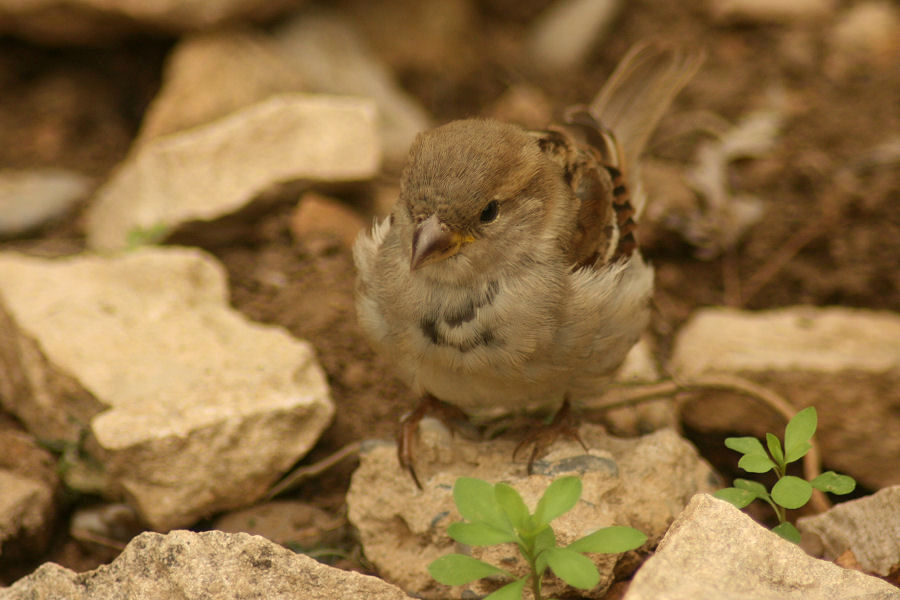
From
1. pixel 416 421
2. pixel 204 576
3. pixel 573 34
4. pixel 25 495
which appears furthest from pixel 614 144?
pixel 25 495

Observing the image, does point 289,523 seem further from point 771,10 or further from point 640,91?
point 771,10

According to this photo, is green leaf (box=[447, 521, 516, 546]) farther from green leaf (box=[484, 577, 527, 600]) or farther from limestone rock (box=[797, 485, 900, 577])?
limestone rock (box=[797, 485, 900, 577])

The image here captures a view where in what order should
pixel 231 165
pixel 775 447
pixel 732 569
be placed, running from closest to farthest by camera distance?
pixel 732 569 → pixel 775 447 → pixel 231 165

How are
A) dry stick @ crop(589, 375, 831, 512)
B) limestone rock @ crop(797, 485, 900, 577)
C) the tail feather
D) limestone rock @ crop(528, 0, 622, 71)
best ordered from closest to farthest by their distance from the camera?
limestone rock @ crop(797, 485, 900, 577)
dry stick @ crop(589, 375, 831, 512)
the tail feather
limestone rock @ crop(528, 0, 622, 71)

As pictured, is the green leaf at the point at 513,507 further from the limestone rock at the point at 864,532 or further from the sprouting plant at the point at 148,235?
the sprouting plant at the point at 148,235

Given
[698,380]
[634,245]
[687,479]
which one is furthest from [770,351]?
[687,479]

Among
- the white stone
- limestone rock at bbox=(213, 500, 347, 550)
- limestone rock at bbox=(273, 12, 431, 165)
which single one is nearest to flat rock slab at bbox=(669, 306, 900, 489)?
limestone rock at bbox=(213, 500, 347, 550)

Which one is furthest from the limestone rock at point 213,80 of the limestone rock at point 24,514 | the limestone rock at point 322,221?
the limestone rock at point 24,514
